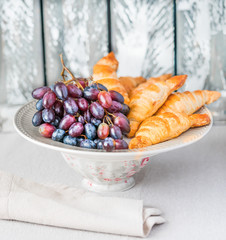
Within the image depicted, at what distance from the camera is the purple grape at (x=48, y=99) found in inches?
29.1

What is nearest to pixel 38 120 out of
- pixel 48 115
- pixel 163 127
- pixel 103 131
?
pixel 48 115

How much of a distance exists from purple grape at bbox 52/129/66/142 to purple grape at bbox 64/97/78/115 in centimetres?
4

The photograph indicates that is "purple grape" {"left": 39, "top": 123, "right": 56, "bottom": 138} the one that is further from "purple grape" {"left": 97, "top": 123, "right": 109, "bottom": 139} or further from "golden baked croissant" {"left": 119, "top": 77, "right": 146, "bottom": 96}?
"golden baked croissant" {"left": 119, "top": 77, "right": 146, "bottom": 96}

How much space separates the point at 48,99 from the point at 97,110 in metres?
0.09

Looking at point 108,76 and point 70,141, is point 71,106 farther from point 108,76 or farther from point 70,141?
point 108,76

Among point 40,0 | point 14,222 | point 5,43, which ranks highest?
point 40,0

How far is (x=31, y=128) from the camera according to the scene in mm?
782

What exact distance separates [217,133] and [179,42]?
0.31 m

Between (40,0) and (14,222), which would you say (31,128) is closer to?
(14,222)

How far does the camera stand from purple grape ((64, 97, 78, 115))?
Answer: 28.8 inches

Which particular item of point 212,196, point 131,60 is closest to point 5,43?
point 131,60

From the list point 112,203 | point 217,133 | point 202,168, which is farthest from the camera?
point 217,133

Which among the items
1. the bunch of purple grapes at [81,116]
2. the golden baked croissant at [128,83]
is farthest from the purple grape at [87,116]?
the golden baked croissant at [128,83]

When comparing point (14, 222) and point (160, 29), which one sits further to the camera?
point (160, 29)
